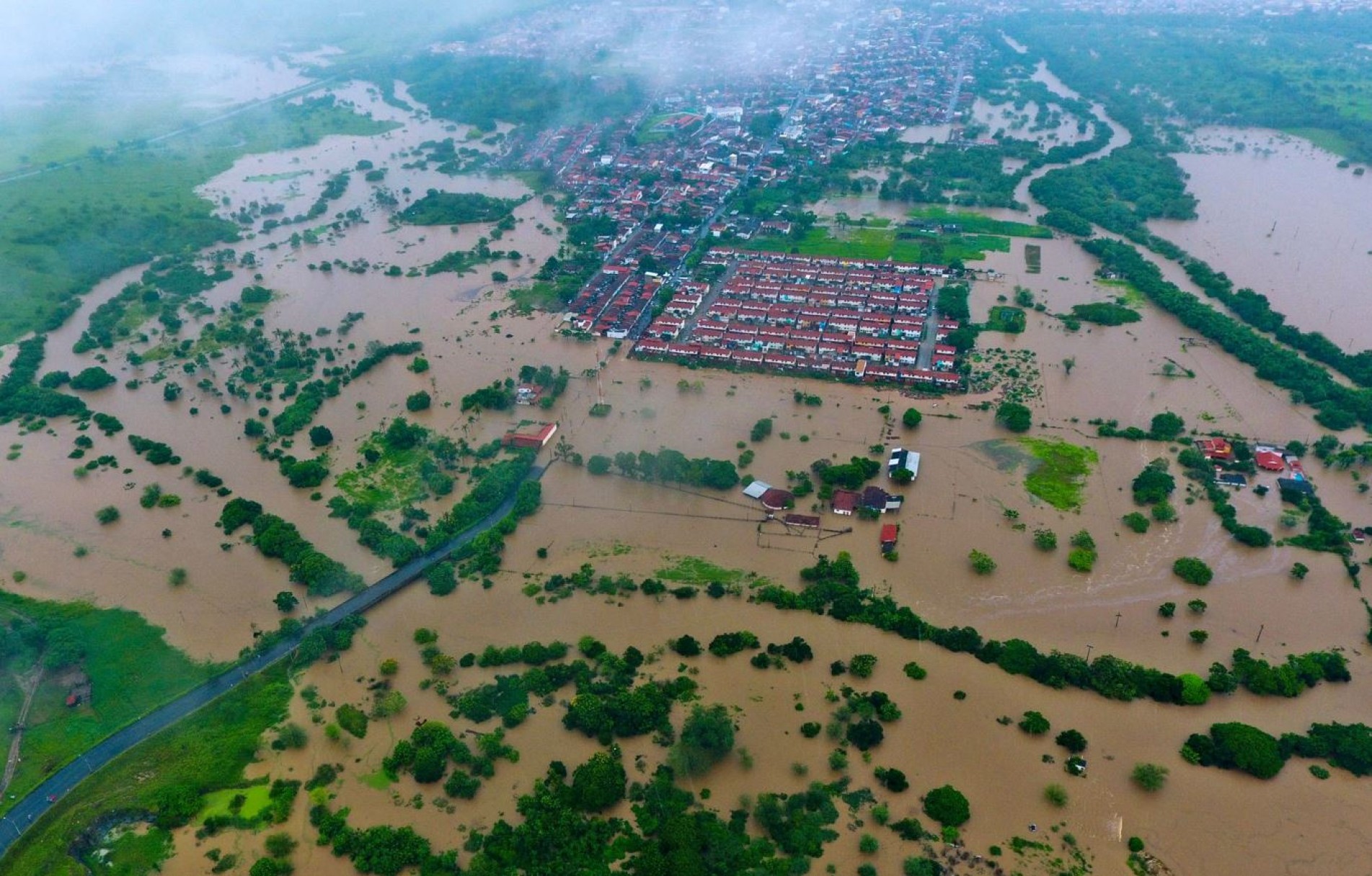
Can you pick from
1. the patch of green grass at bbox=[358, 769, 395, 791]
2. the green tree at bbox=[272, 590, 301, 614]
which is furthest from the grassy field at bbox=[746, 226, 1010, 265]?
the patch of green grass at bbox=[358, 769, 395, 791]

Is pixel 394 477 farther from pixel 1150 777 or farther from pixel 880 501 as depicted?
pixel 1150 777

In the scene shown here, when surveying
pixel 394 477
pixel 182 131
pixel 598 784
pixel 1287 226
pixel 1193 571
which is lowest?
pixel 394 477

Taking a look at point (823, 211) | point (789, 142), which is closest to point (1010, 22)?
point (789, 142)

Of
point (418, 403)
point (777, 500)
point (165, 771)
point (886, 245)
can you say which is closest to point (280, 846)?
point (165, 771)

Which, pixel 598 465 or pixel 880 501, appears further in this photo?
pixel 598 465

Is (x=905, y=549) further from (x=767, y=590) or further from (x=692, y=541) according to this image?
(x=692, y=541)

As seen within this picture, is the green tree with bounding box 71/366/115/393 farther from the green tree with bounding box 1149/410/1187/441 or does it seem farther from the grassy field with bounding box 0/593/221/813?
the green tree with bounding box 1149/410/1187/441
